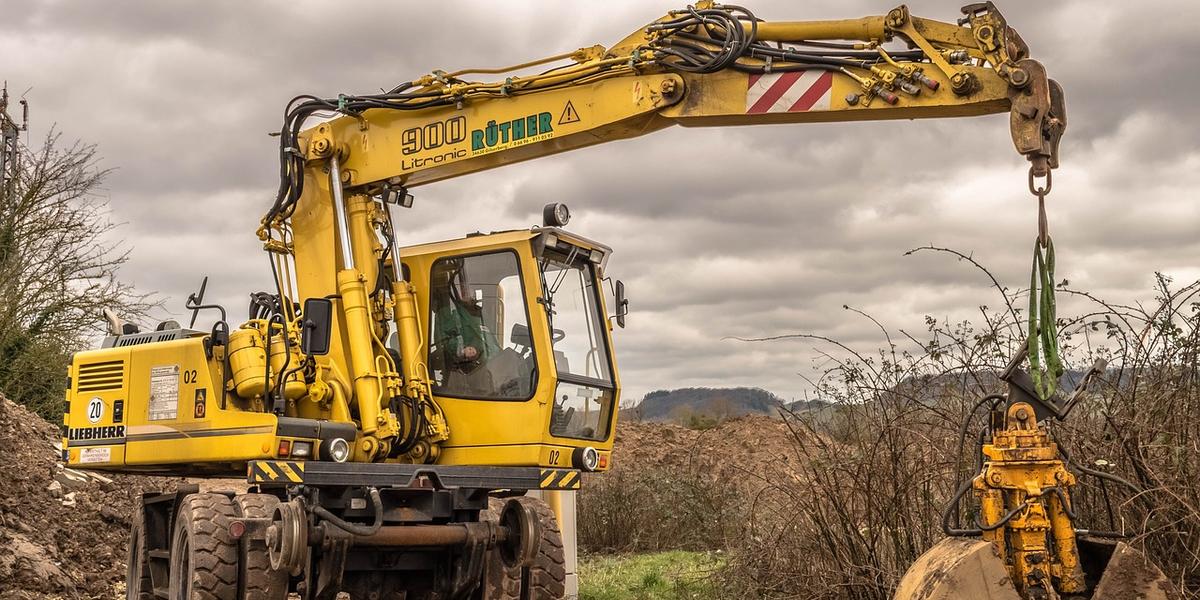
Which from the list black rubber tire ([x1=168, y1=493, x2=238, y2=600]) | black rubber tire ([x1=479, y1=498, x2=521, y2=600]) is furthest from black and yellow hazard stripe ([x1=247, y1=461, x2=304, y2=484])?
black rubber tire ([x1=479, y1=498, x2=521, y2=600])

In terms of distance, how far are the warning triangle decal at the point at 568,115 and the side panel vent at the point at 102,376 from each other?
3.99 m

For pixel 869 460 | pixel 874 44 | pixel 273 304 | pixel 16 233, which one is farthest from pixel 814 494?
pixel 16 233

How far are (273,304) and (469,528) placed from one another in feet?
7.80

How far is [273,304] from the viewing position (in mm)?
9391

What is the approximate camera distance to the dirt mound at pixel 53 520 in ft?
37.2

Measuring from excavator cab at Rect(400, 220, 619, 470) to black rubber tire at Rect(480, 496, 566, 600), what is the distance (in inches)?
24.6

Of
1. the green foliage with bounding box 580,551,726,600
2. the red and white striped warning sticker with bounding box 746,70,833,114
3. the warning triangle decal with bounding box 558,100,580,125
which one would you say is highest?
the warning triangle decal with bounding box 558,100,580,125

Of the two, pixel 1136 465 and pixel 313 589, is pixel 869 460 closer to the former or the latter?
pixel 1136 465

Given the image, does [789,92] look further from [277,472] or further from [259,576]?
[259,576]

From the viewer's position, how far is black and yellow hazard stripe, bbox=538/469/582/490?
8.70m

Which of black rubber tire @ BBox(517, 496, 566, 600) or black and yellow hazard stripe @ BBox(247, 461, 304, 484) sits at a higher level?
black and yellow hazard stripe @ BBox(247, 461, 304, 484)

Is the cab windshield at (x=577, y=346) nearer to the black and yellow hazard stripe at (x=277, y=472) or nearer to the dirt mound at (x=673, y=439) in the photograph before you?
the black and yellow hazard stripe at (x=277, y=472)

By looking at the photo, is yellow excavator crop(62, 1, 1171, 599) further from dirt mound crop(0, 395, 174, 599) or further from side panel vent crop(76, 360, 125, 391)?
dirt mound crop(0, 395, 174, 599)

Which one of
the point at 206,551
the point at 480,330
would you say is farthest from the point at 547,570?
the point at 206,551
